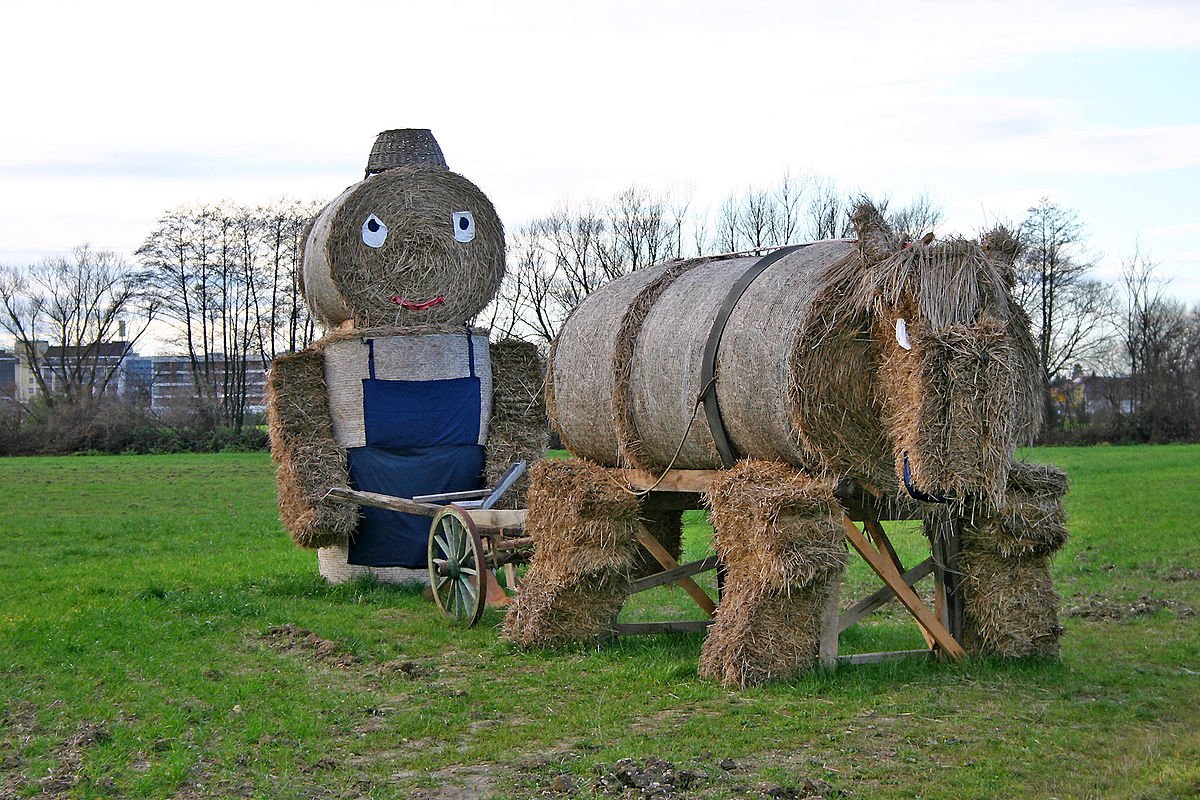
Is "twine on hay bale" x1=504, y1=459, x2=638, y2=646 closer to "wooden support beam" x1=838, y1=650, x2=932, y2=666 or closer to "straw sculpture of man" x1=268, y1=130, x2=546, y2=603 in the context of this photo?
"wooden support beam" x1=838, y1=650, x2=932, y2=666

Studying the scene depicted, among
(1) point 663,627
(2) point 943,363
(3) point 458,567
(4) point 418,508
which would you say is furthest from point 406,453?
(2) point 943,363

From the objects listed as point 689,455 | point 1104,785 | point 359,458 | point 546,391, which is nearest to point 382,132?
point 359,458

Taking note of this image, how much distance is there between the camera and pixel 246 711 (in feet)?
25.6

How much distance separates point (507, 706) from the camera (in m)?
8.00

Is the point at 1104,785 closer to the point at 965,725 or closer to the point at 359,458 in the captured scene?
the point at 965,725

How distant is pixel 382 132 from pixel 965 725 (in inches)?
405

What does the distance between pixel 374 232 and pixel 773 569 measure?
7.08 meters

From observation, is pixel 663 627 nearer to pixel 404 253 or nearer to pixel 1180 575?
pixel 404 253

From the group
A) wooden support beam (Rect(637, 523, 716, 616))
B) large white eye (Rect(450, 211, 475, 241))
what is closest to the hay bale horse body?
wooden support beam (Rect(637, 523, 716, 616))

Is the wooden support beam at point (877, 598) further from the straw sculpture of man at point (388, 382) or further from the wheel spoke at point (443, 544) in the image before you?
the straw sculpture of man at point (388, 382)

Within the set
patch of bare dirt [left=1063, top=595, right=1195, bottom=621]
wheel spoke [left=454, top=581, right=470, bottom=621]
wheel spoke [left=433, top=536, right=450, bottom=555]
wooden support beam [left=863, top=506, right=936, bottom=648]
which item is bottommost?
patch of bare dirt [left=1063, top=595, right=1195, bottom=621]

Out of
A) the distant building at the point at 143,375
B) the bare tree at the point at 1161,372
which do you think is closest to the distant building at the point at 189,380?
the distant building at the point at 143,375

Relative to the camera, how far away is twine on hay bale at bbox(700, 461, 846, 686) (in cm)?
793

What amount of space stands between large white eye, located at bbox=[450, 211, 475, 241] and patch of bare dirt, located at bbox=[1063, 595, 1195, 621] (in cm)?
734
